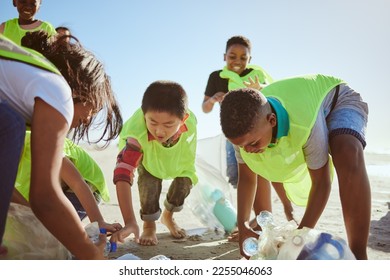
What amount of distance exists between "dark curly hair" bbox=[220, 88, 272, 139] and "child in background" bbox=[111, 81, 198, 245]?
47cm

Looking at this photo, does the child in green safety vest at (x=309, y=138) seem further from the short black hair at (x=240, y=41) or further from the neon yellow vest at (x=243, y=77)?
the short black hair at (x=240, y=41)

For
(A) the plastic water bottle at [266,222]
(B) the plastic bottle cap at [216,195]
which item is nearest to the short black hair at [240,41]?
(B) the plastic bottle cap at [216,195]

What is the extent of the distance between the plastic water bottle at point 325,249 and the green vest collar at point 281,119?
1.23 ft

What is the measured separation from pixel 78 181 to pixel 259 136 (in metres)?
0.54

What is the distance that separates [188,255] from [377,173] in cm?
268

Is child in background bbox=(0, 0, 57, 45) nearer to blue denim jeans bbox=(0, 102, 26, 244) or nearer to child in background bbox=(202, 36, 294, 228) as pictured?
child in background bbox=(202, 36, 294, 228)

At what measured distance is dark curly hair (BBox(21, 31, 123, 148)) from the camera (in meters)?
1.14

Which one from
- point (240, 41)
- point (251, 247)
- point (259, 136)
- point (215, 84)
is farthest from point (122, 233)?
point (240, 41)

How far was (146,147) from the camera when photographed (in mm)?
1827

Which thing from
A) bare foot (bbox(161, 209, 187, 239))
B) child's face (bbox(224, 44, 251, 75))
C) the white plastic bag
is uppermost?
child's face (bbox(224, 44, 251, 75))

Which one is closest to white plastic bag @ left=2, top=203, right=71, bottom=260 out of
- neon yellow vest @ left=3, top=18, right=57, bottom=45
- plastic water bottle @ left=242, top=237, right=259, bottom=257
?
plastic water bottle @ left=242, top=237, right=259, bottom=257

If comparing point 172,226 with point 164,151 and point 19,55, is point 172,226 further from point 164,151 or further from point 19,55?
point 19,55

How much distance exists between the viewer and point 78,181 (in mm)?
1387

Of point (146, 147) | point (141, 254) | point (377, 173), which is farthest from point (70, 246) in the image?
point (377, 173)
